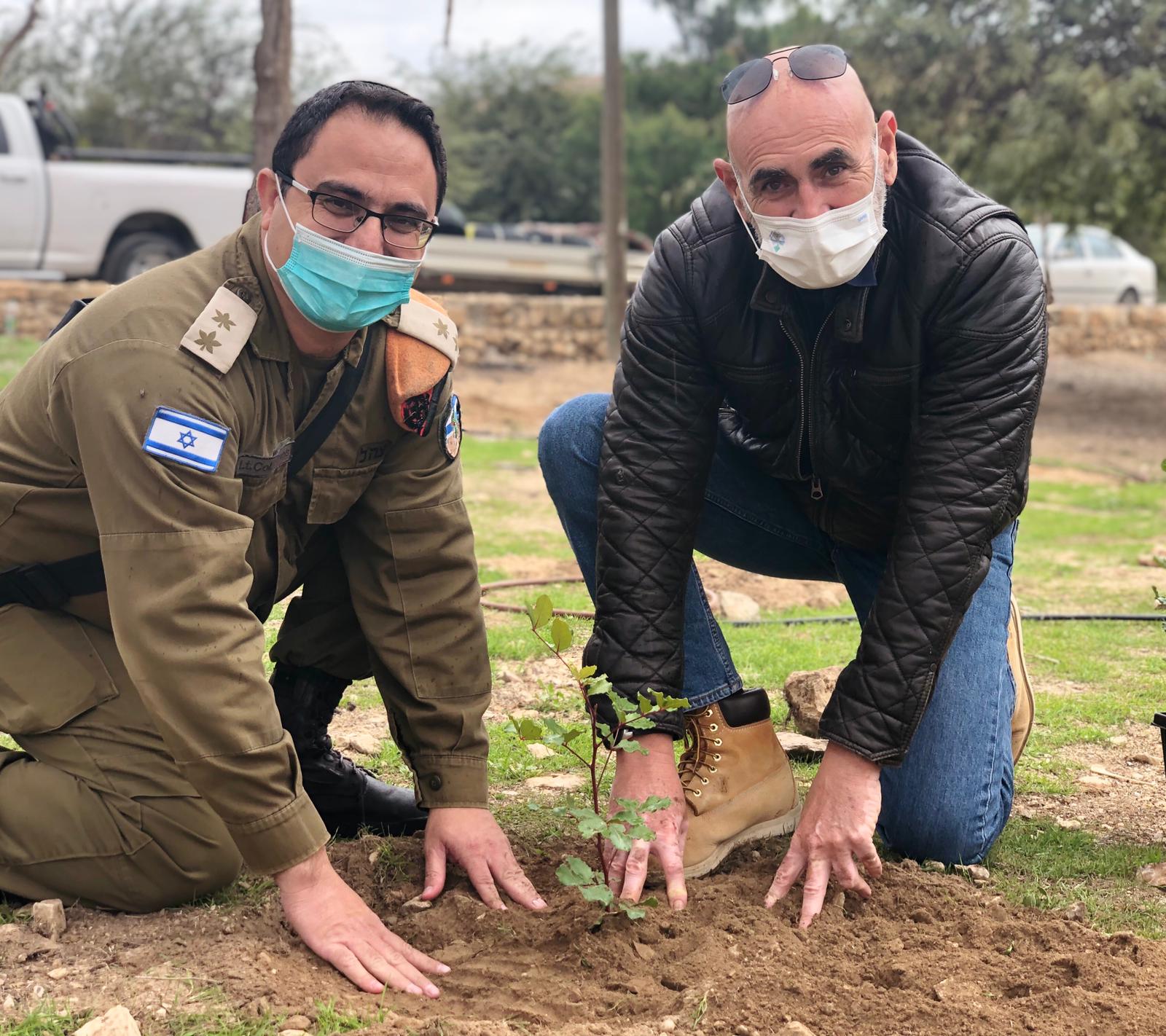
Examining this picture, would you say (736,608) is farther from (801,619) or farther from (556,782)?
(556,782)

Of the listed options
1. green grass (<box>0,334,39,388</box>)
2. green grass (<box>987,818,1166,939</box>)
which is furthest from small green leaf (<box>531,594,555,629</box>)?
green grass (<box>0,334,39,388</box>)

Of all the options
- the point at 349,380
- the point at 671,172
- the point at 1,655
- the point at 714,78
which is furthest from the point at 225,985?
the point at 714,78

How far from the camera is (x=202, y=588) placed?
208 centimetres

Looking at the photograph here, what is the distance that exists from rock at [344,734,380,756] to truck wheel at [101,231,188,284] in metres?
8.88

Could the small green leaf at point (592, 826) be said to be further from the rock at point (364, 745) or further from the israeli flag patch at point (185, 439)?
the rock at point (364, 745)

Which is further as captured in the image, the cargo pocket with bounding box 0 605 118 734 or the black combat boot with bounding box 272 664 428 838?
the black combat boot with bounding box 272 664 428 838

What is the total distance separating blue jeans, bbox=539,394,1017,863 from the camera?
260cm

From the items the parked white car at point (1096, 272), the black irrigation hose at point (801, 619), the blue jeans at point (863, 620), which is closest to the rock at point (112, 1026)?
the blue jeans at point (863, 620)

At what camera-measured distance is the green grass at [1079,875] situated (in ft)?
8.00

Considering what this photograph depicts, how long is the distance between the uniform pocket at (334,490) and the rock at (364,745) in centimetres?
94

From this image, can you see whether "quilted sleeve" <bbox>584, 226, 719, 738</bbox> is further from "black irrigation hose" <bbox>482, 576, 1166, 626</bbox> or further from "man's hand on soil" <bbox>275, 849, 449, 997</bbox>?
"black irrigation hose" <bbox>482, 576, 1166, 626</bbox>

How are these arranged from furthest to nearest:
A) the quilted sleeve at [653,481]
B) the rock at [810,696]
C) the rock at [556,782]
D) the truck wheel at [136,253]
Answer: the truck wheel at [136,253]
the rock at [810,696]
the rock at [556,782]
the quilted sleeve at [653,481]

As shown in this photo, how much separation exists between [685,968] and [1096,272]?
2097 cm

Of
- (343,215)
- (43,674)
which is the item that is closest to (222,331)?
(343,215)
